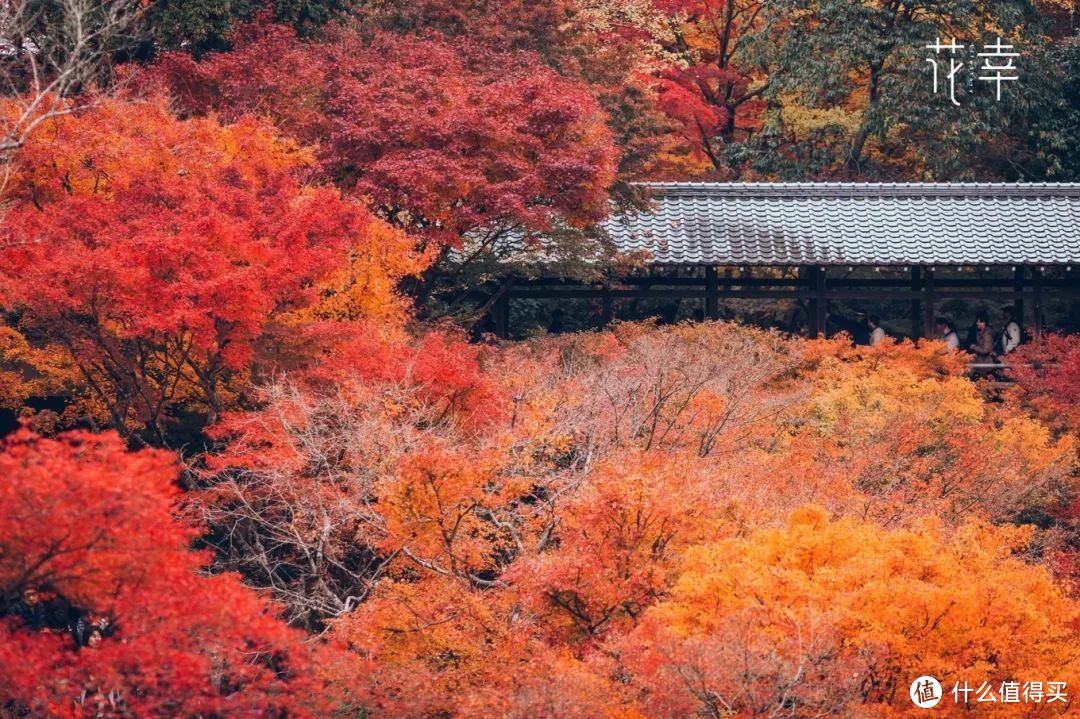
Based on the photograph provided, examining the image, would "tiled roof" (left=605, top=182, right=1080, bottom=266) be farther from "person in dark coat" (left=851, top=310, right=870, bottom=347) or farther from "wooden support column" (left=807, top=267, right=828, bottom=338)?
"person in dark coat" (left=851, top=310, right=870, bottom=347)

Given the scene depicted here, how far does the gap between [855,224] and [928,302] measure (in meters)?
1.87

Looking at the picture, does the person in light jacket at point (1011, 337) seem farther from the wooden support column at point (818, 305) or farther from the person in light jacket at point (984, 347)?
the wooden support column at point (818, 305)

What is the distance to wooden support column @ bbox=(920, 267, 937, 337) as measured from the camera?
25359 millimetres

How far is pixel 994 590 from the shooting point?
44.1 ft

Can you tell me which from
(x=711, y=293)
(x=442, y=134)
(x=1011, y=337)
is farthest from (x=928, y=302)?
(x=442, y=134)

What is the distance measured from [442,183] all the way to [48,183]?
16.2 feet

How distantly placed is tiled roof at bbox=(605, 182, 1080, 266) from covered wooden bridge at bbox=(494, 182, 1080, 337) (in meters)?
0.02

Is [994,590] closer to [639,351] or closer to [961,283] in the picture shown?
[639,351]

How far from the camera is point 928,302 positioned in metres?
25.8

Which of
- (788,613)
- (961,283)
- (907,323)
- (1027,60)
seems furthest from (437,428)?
(1027,60)

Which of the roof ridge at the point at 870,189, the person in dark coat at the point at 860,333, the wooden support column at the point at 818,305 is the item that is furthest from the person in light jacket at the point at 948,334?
the roof ridge at the point at 870,189

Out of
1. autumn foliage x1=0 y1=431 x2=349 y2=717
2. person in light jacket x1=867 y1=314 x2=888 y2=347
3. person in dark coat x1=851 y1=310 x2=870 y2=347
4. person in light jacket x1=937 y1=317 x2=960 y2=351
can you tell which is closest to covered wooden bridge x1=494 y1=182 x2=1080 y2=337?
person in light jacket x1=937 y1=317 x2=960 y2=351

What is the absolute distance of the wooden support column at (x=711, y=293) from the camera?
25.8 metres

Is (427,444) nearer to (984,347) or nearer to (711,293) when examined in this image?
(711,293)
